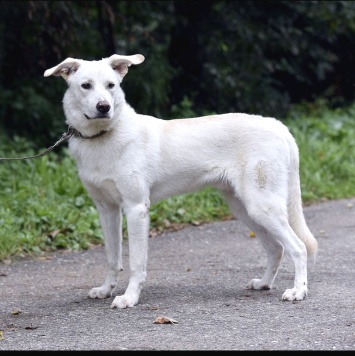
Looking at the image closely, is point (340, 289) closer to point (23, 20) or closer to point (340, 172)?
point (340, 172)

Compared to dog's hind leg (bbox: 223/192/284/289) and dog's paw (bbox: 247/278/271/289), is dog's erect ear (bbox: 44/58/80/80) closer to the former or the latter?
dog's hind leg (bbox: 223/192/284/289)

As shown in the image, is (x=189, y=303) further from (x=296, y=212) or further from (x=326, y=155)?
(x=326, y=155)

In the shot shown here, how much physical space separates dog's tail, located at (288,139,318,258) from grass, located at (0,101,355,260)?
2566mm

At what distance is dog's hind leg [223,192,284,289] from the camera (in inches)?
248

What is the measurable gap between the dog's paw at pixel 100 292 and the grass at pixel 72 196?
5.60ft

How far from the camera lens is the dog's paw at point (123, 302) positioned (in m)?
5.73

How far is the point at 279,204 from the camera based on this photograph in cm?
603

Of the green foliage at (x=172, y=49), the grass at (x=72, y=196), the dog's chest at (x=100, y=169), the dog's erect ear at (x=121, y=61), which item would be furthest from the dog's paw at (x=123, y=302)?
the green foliage at (x=172, y=49)

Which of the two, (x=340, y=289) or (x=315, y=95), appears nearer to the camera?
(x=340, y=289)

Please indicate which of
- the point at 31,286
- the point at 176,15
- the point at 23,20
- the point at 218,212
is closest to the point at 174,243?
the point at 218,212

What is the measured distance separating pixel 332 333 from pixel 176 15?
9.48 metres

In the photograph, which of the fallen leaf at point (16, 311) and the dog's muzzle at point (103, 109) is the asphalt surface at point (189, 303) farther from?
the dog's muzzle at point (103, 109)

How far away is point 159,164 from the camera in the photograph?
611 cm

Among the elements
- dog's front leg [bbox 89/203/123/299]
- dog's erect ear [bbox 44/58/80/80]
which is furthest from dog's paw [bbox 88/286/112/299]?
dog's erect ear [bbox 44/58/80/80]
